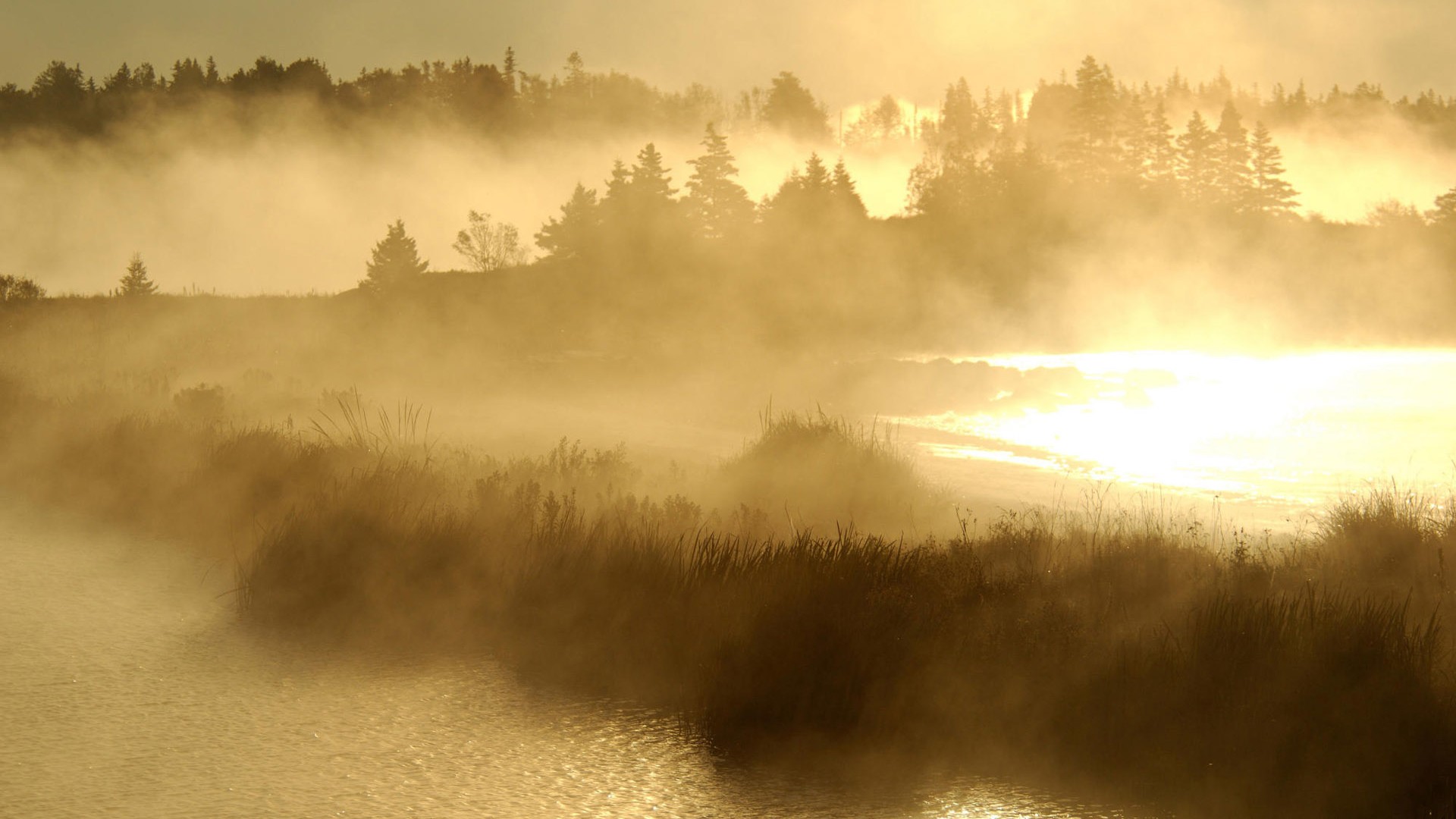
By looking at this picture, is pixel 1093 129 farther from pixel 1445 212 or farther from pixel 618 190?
pixel 618 190

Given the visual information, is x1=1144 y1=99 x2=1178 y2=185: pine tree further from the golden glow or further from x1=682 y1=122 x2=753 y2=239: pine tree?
the golden glow

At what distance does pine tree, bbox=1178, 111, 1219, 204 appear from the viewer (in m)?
78.5

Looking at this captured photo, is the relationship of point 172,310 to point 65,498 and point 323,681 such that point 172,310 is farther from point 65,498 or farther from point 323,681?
point 323,681

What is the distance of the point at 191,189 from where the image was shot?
4540 inches

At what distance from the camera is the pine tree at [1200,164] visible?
78.5m

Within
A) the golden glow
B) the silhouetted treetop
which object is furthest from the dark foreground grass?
the silhouetted treetop

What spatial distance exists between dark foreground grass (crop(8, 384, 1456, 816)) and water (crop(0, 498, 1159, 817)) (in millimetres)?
Answer: 490

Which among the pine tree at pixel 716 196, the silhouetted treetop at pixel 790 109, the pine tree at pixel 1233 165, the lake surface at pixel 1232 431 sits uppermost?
the silhouetted treetop at pixel 790 109

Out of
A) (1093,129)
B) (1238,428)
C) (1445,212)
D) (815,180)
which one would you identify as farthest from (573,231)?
(1445,212)

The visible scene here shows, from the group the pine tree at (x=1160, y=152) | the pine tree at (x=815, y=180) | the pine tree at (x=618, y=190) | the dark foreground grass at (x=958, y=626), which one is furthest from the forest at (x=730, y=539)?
the pine tree at (x=1160, y=152)

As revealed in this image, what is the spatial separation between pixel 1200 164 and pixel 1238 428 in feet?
192

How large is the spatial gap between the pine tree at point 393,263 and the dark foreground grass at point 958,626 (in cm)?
3812

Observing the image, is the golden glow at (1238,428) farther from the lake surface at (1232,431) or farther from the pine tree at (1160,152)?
the pine tree at (1160,152)

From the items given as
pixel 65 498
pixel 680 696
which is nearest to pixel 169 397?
pixel 65 498
